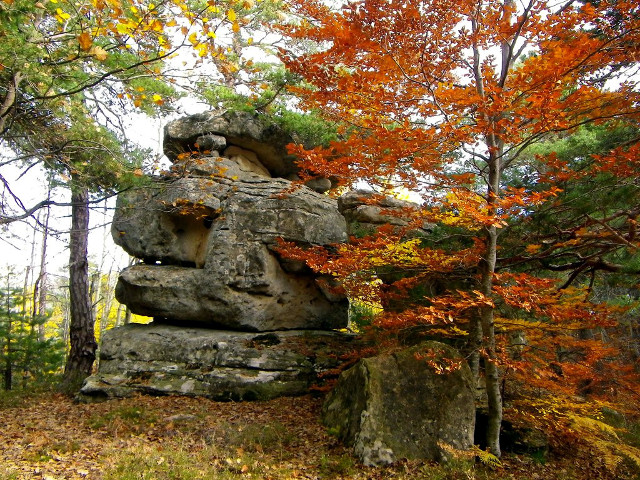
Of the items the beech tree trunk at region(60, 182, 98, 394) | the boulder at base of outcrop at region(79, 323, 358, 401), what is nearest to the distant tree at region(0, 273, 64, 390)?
the beech tree trunk at region(60, 182, 98, 394)

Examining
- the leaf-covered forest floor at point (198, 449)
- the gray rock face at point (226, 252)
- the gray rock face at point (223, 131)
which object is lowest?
the leaf-covered forest floor at point (198, 449)

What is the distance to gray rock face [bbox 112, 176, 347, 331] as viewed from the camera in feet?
32.0

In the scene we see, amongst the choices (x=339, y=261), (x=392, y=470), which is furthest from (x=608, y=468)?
(x=339, y=261)

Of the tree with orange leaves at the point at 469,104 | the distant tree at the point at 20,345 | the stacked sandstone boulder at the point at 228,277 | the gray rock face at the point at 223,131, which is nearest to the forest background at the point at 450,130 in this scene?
the tree with orange leaves at the point at 469,104

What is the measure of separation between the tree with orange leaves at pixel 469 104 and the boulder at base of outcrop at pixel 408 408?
0.47m

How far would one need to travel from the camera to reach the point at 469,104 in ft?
17.3

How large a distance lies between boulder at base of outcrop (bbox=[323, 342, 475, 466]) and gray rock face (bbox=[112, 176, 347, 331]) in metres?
4.02

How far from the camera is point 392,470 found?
539 centimetres

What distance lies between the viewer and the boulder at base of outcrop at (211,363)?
28.1 feet

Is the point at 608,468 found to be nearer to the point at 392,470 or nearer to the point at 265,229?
the point at 392,470

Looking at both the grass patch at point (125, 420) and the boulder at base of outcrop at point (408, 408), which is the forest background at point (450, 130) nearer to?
the boulder at base of outcrop at point (408, 408)

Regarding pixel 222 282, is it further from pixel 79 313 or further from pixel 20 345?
pixel 20 345

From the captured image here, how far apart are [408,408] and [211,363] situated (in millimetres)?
4673

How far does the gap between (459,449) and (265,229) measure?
618cm
